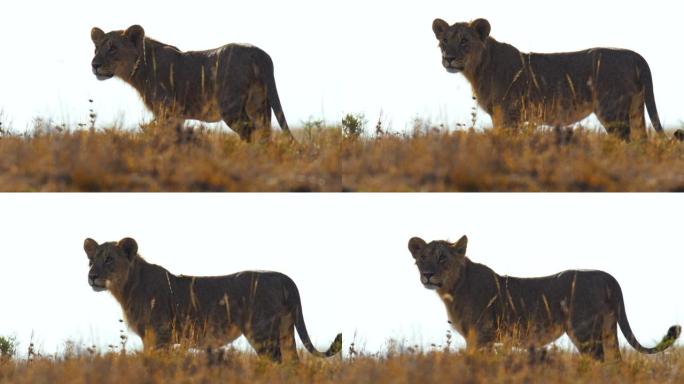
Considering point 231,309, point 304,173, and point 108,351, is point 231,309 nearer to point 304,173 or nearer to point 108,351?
point 108,351

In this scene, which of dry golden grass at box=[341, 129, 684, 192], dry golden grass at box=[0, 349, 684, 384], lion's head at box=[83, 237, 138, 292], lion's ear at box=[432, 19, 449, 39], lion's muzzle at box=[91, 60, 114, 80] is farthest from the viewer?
lion's muzzle at box=[91, 60, 114, 80]

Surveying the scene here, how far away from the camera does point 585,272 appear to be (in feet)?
41.3

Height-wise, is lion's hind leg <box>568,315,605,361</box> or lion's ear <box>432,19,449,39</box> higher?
lion's ear <box>432,19,449,39</box>

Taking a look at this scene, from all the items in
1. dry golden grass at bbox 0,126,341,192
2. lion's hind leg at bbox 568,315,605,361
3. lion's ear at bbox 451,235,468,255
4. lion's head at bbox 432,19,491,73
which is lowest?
lion's hind leg at bbox 568,315,605,361

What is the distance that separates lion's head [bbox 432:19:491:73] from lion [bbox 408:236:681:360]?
1557 mm

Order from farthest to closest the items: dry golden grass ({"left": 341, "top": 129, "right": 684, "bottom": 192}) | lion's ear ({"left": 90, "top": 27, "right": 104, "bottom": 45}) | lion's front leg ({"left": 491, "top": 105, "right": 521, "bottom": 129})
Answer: lion's ear ({"left": 90, "top": 27, "right": 104, "bottom": 45}), lion's front leg ({"left": 491, "top": 105, "right": 521, "bottom": 129}), dry golden grass ({"left": 341, "top": 129, "right": 684, "bottom": 192})

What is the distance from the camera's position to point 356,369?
36.8ft

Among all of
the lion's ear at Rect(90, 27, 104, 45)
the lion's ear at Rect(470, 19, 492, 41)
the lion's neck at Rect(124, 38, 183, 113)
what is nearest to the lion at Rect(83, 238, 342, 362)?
the lion's neck at Rect(124, 38, 183, 113)

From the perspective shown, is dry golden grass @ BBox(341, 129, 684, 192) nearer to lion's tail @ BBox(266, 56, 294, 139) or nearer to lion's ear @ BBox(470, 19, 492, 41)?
lion's tail @ BBox(266, 56, 294, 139)

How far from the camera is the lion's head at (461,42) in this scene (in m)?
12.5

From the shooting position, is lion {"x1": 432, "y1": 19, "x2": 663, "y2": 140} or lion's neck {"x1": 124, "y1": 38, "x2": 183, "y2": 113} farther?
lion's neck {"x1": 124, "y1": 38, "x2": 183, "y2": 113}

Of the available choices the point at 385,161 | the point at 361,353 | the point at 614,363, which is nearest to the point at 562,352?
the point at 614,363

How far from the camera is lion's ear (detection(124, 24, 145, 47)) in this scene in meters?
12.8

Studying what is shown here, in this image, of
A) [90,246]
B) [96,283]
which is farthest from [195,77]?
[96,283]
